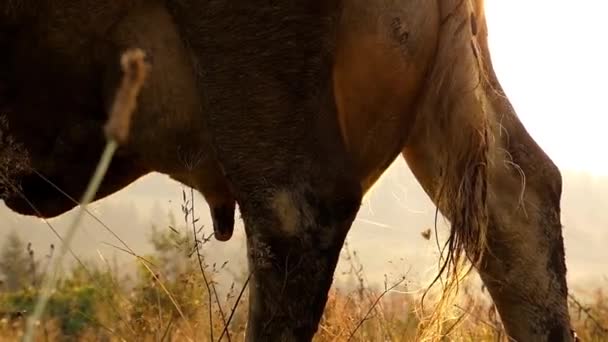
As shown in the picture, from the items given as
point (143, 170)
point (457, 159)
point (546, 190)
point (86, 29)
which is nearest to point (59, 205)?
point (143, 170)

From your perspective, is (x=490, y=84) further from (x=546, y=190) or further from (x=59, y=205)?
(x=59, y=205)

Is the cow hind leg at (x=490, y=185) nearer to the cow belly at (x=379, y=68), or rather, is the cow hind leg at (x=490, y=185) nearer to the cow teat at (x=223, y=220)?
the cow belly at (x=379, y=68)

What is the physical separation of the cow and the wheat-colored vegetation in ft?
0.46

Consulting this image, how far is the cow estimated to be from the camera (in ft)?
6.68

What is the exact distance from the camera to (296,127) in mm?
2027

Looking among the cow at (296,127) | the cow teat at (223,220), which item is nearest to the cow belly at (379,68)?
the cow at (296,127)

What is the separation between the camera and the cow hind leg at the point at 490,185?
238cm

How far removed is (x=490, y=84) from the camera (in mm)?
2633

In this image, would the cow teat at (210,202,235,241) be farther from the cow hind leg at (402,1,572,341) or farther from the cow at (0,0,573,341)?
the cow hind leg at (402,1,572,341)

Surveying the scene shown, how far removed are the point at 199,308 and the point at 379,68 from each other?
1.08 m

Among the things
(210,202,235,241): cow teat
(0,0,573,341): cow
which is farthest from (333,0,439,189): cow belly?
(210,202,235,241): cow teat

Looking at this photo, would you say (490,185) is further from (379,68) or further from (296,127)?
(296,127)

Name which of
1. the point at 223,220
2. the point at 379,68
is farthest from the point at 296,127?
the point at 223,220

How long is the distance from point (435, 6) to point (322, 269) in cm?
74
